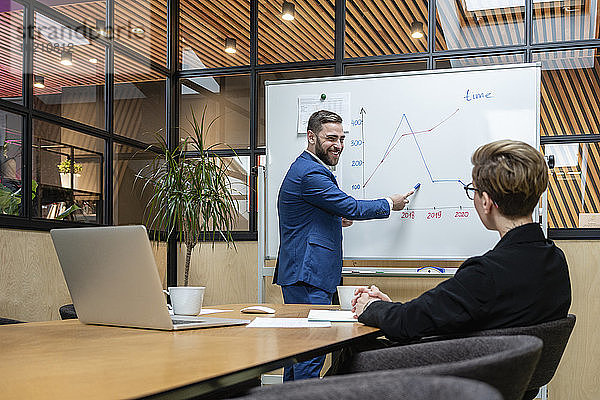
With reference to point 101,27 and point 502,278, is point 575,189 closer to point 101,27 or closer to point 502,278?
point 502,278

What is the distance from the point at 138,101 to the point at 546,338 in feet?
13.3

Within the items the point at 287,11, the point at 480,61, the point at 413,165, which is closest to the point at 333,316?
the point at 413,165

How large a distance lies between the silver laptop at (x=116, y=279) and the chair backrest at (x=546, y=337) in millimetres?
738

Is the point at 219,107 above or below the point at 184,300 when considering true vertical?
above

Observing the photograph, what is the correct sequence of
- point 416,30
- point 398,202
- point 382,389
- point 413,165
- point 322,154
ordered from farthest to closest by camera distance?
point 416,30 < point 413,165 < point 398,202 < point 322,154 < point 382,389

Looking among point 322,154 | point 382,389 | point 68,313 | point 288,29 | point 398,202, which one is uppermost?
point 288,29

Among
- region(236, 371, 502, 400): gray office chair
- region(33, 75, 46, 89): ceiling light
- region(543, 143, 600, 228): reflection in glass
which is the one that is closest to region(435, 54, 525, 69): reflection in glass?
region(543, 143, 600, 228): reflection in glass

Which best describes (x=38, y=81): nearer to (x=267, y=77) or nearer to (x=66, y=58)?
(x=66, y=58)

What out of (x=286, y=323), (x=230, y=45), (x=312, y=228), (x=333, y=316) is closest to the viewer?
(x=286, y=323)

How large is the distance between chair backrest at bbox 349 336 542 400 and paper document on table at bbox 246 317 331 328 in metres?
0.44

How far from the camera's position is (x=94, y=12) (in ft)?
15.1

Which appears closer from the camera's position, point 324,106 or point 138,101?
point 324,106

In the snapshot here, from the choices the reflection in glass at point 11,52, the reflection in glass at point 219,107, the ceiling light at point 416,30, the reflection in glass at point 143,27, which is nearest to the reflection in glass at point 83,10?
the reflection in glass at point 143,27

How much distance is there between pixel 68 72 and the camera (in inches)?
170
